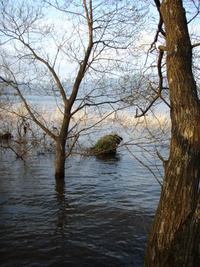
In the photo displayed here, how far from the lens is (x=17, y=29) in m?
14.1

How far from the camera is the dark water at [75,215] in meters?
8.42

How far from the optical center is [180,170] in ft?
18.0

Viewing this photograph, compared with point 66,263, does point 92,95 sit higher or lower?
higher

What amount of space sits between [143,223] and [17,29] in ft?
27.5

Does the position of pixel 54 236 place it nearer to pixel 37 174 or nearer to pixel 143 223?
pixel 143 223

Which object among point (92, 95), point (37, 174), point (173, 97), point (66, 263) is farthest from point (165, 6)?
point (37, 174)

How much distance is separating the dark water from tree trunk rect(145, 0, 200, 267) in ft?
8.67

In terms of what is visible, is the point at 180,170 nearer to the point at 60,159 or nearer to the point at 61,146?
the point at 61,146

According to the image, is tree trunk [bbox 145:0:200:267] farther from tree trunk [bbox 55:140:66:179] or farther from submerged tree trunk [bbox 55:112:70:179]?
tree trunk [bbox 55:140:66:179]

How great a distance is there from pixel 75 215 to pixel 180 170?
20.6ft

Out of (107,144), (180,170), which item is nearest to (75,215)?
(180,170)

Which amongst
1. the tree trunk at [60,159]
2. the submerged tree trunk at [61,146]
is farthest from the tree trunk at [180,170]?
the tree trunk at [60,159]

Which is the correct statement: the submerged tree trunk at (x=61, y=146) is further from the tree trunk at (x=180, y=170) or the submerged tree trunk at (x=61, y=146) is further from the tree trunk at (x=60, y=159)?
the tree trunk at (x=180, y=170)

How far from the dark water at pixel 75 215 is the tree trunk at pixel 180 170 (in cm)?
264
